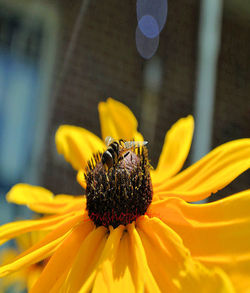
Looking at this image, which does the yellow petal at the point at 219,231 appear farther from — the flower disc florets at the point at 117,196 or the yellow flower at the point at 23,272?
the yellow flower at the point at 23,272

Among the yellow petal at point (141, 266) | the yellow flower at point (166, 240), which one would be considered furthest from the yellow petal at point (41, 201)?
the yellow petal at point (141, 266)

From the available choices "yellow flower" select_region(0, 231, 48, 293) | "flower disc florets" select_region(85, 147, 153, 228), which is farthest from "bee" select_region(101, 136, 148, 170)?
"yellow flower" select_region(0, 231, 48, 293)

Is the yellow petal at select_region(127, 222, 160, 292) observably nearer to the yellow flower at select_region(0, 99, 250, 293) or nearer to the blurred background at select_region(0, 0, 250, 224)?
the yellow flower at select_region(0, 99, 250, 293)

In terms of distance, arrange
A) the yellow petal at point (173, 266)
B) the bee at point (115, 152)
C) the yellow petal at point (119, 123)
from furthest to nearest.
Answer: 1. the yellow petal at point (119, 123)
2. the bee at point (115, 152)
3. the yellow petal at point (173, 266)

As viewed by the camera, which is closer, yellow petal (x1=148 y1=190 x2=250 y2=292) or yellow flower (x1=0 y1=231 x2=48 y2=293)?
yellow petal (x1=148 y1=190 x2=250 y2=292)

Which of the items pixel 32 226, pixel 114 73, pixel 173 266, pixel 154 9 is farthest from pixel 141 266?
pixel 114 73

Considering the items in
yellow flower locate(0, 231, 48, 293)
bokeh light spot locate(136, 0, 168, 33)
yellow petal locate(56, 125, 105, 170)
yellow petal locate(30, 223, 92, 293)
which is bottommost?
yellow flower locate(0, 231, 48, 293)
